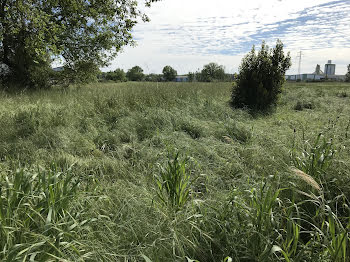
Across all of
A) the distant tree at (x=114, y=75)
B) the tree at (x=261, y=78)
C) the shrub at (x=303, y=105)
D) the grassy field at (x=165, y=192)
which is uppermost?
the distant tree at (x=114, y=75)

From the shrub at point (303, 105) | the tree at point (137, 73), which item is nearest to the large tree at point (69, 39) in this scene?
the tree at point (137, 73)

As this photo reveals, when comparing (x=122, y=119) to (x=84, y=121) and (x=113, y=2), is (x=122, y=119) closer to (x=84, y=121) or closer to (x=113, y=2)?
(x=84, y=121)

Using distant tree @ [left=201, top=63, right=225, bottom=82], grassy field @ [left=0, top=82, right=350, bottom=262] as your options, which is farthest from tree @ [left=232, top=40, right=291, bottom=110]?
distant tree @ [left=201, top=63, right=225, bottom=82]

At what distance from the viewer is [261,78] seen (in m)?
7.44

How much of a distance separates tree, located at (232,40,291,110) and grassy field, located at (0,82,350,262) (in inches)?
82.3

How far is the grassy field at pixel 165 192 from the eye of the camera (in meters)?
1.50

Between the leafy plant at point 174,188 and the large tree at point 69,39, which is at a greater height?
the large tree at point 69,39

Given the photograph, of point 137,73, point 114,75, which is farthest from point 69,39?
point 114,75

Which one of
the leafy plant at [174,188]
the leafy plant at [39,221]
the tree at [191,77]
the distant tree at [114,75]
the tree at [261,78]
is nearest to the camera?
the leafy plant at [39,221]

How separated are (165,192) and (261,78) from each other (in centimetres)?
650

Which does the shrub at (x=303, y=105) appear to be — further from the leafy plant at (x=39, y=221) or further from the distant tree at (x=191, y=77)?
the leafy plant at (x=39, y=221)

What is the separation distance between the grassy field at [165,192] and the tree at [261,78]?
2.09 meters

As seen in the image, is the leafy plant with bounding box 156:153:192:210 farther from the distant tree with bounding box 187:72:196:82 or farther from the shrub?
the distant tree with bounding box 187:72:196:82

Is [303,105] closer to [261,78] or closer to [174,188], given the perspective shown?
[261,78]
